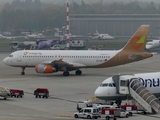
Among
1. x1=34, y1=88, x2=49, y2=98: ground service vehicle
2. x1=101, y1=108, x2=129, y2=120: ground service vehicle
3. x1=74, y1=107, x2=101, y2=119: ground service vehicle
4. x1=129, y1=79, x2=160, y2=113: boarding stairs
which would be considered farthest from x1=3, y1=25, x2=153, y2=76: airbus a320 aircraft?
x1=101, y1=108, x2=129, y2=120: ground service vehicle

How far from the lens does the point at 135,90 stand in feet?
163

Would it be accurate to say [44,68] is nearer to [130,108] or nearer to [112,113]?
[130,108]

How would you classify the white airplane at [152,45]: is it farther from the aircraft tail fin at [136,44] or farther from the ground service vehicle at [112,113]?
the ground service vehicle at [112,113]

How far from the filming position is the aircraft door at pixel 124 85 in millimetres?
50219

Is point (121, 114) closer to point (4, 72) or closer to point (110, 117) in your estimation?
point (110, 117)

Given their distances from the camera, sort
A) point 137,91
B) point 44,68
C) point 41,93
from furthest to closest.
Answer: point 44,68 → point 41,93 → point 137,91

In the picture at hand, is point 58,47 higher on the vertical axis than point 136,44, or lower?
higher

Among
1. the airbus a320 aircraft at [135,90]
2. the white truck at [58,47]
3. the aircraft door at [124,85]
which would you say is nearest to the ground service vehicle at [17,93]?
the airbus a320 aircraft at [135,90]

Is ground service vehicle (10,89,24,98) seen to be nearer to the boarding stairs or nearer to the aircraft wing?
the boarding stairs

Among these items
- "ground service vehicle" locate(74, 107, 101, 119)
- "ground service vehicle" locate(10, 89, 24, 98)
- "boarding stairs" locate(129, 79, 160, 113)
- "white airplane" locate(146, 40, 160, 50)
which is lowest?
"ground service vehicle" locate(74, 107, 101, 119)

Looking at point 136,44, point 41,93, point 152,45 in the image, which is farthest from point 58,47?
point 41,93

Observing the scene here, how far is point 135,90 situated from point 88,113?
19.0 ft

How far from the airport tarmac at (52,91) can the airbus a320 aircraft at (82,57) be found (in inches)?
63.6

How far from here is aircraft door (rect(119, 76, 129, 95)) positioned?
5022cm
